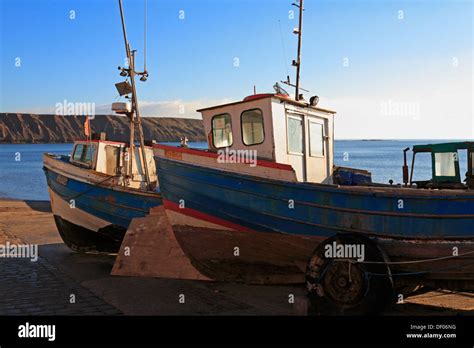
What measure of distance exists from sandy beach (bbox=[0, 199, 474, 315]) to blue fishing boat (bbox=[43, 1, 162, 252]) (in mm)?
1443

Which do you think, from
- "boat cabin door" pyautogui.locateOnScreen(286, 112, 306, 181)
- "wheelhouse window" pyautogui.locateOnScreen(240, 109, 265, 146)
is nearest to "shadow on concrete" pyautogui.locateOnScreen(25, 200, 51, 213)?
"wheelhouse window" pyautogui.locateOnScreen(240, 109, 265, 146)

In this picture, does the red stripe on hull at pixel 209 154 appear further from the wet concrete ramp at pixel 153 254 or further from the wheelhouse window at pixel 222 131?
the wet concrete ramp at pixel 153 254

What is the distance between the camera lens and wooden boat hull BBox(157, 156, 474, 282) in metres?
6.95

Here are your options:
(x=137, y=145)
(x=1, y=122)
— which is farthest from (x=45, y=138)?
(x=137, y=145)

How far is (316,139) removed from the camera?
988 cm

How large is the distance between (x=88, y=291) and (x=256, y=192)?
3662 millimetres

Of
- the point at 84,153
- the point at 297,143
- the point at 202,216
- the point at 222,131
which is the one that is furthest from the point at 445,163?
the point at 84,153

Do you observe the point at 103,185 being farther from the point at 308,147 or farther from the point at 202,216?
the point at 308,147

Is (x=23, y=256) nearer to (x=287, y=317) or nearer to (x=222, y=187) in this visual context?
(x=222, y=187)

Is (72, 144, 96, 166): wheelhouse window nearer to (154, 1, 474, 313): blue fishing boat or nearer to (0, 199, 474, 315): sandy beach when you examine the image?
(0, 199, 474, 315): sandy beach

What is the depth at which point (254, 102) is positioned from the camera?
9031mm

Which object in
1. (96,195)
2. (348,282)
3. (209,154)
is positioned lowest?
(348,282)

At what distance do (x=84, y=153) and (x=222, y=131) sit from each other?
6471 mm

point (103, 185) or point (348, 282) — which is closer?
point (348, 282)
